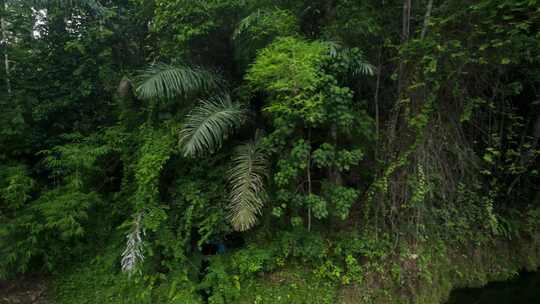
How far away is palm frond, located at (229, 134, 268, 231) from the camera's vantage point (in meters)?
2.95

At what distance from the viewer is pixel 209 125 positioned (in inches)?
122

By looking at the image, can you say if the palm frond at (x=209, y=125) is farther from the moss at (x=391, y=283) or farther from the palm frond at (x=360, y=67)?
the moss at (x=391, y=283)

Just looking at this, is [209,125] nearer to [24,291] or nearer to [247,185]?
[247,185]

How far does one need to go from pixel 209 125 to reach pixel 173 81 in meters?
0.81

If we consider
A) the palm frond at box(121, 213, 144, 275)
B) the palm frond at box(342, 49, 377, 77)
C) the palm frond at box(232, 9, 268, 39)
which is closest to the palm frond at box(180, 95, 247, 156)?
the palm frond at box(232, 9, 268, 39)

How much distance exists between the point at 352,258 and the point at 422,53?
2.47 metres

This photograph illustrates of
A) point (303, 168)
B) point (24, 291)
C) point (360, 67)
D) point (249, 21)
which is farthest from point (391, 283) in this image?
point (24, 291)

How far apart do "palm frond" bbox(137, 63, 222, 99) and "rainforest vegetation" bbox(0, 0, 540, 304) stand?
0.06 ft

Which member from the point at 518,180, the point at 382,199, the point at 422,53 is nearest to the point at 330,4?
the point at 422,53

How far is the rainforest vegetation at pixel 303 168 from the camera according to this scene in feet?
9.87

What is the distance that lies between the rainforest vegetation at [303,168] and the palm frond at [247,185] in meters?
0.02

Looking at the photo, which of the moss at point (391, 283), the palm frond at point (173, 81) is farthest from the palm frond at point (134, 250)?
the palm frond at point (173, 81)

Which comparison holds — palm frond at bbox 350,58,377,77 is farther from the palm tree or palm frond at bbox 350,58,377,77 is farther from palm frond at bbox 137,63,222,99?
palm frond at bbox 137,63,222,99

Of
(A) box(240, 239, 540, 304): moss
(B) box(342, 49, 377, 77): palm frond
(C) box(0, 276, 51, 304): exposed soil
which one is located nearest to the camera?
(B) box(342, 49, 377, 77): palm frond
